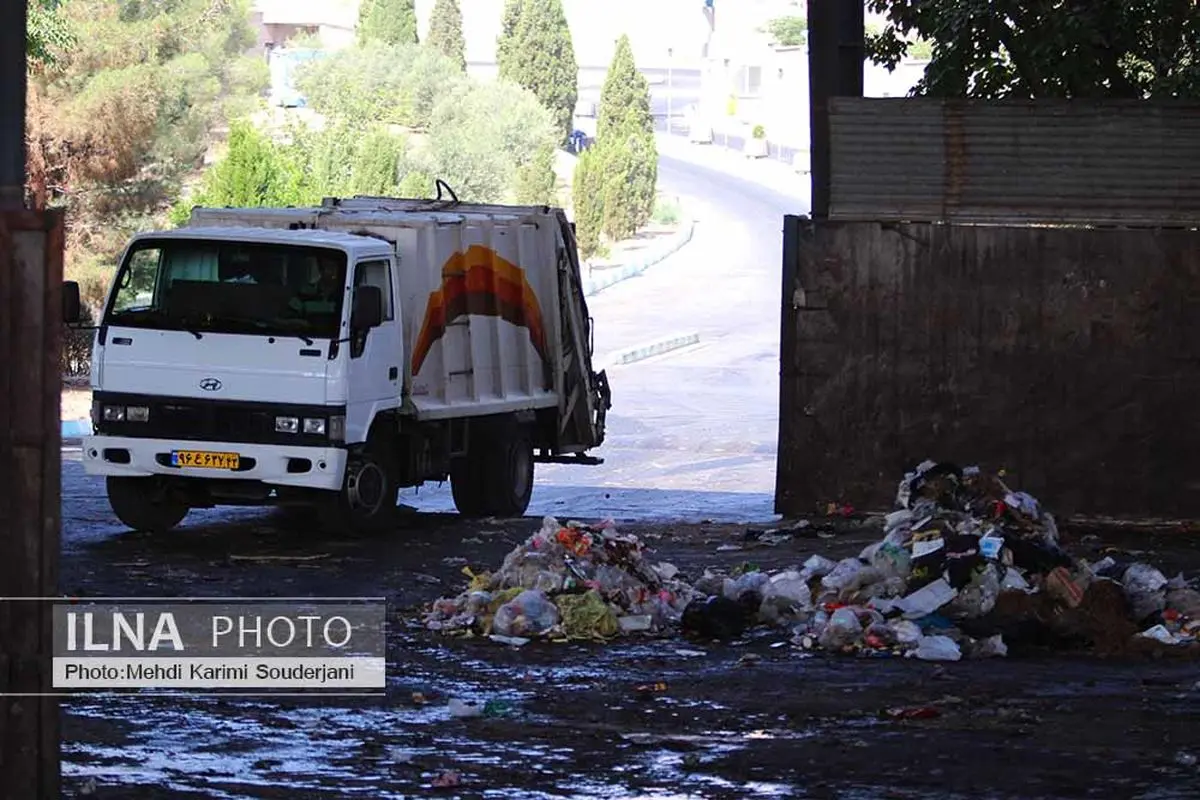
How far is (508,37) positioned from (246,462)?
81782 millimetres

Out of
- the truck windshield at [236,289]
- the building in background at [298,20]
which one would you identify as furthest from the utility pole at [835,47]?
the building in background at [298,20]

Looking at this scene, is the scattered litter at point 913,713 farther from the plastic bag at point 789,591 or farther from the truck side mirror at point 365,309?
the truck side mirror at point 365,309

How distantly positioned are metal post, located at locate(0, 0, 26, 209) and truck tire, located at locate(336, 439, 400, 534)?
8.59m

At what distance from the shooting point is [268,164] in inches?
1885

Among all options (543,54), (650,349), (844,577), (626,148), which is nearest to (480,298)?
(844,577)

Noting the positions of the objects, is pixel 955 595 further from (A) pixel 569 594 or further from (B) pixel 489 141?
(B) pixel 489 141

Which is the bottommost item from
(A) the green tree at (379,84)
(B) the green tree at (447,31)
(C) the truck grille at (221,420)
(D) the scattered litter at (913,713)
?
(D) the scattered litter at (913,713)

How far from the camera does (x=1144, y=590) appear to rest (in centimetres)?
1169

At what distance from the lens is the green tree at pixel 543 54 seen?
308ft

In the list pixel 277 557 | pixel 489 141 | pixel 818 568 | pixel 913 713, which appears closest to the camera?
pixel 913 713

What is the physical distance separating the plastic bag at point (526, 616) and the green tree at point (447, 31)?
91704mm

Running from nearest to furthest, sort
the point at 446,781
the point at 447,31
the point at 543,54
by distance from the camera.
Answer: the point at 446,781 → the point at 543,54 → the point at 447,31

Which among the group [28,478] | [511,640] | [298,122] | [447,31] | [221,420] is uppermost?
[447,31]

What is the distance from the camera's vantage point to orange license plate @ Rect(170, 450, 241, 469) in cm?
1492
